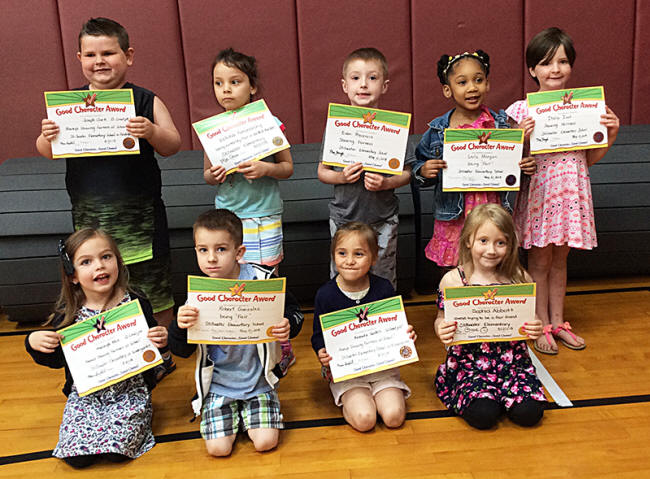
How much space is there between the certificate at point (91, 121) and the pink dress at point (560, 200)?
4.59 ft

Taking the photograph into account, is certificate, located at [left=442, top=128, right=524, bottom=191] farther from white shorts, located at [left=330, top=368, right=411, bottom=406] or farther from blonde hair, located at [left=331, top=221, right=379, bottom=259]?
white shorts, located at [left=330, top=368, right=411, bottom=406]

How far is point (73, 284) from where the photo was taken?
6.14 feet

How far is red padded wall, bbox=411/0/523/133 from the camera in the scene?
10.8ft

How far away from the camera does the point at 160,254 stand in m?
2.20

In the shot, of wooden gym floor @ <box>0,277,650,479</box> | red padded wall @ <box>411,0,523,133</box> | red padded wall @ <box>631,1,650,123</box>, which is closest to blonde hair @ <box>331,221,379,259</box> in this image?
wooden gym floor @ <box>0,277,650,479</box>

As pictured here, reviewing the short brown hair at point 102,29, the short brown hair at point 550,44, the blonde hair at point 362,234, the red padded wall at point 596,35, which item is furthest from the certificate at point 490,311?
the red padded wall at point 596,35

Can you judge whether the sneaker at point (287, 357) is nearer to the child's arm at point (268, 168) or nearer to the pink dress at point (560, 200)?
the child's arm at point (268, 168)

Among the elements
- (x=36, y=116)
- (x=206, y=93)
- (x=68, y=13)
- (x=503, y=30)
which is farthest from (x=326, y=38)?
(x=36, y=116)

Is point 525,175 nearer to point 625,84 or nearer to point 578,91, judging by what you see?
point 578,91

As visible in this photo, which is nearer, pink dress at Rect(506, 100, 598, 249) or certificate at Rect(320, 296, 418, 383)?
certificate at Rect(320, 296, 418, 383)

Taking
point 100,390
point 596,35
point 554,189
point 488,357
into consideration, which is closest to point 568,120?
point 554,189

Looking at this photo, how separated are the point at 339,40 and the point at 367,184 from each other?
1448 millimetres

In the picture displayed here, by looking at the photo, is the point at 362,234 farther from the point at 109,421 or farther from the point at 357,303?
the point at 109,421

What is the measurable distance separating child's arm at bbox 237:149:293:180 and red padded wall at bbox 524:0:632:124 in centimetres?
188
